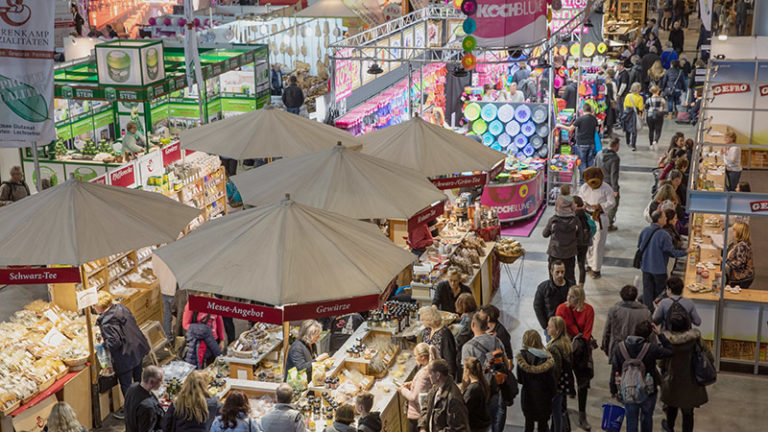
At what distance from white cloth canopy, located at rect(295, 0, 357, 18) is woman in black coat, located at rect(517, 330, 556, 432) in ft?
56.0

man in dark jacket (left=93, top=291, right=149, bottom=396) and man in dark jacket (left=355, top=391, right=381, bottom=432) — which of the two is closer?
man in dark jacket (left=355, top=391, right=381, bottom=432)

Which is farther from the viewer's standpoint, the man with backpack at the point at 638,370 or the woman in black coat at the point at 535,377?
the man with backpack at the point at 638,370

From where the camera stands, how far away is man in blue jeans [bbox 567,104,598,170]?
16062 mm

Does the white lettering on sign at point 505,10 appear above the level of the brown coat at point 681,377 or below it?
above

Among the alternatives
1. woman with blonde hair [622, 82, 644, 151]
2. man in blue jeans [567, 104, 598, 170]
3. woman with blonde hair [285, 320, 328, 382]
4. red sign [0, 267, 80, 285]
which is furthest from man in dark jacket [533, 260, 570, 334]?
woman with blonde hair [622, 82, 644, 151]

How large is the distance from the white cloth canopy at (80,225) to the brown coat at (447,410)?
2692 mm

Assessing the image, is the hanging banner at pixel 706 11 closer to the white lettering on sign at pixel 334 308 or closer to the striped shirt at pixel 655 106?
the striped shirt at pixel 655 106

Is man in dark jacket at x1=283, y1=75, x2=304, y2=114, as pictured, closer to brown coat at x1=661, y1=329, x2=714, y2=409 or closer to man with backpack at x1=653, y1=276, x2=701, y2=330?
man with backpack at x1=653, y1=276, x2=701, y2=330

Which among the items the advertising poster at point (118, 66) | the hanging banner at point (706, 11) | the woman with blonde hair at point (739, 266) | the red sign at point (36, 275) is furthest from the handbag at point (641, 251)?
the hanging banner at point (706, 11)

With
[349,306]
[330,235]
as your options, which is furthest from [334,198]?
[349,306]

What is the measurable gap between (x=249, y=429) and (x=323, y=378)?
1299 millimetres

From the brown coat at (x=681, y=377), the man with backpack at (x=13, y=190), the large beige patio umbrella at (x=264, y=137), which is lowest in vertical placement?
the brown coat at (x=681, y=377)

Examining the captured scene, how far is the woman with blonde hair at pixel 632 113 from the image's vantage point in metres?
19.0

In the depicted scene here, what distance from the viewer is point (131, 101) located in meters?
14.1
